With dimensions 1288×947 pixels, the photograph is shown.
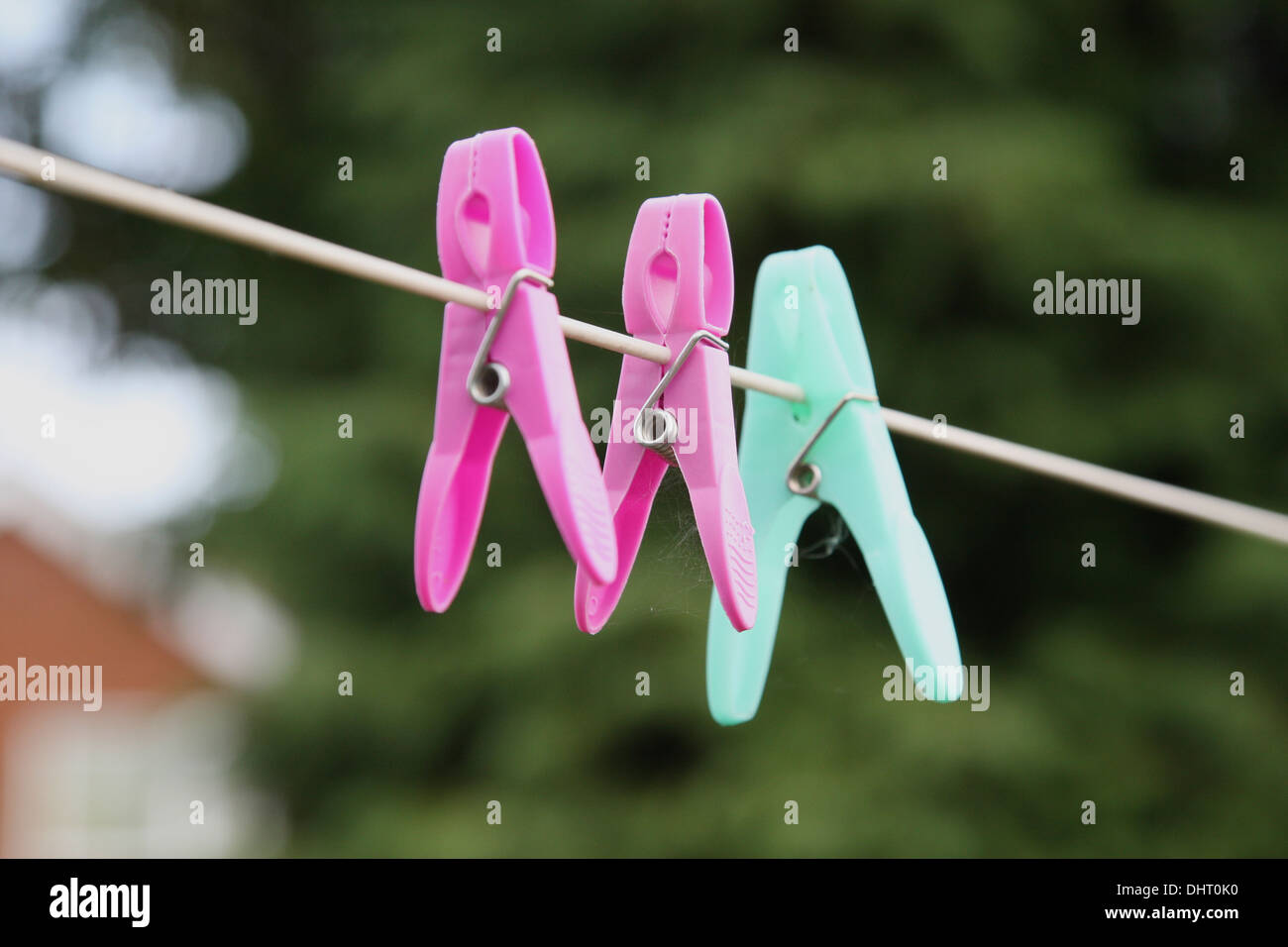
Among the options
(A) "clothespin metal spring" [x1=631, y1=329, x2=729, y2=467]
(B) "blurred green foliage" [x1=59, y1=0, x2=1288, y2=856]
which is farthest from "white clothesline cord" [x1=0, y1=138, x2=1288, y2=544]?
(B) "blurred green foliage" [x1=59, y1=0, x2=1288, y2=856]

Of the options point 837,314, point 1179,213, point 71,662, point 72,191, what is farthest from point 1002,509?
point 71,662

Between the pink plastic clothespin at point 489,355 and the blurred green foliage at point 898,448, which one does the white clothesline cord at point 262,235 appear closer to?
the pink plastic clothespin at point 489,355

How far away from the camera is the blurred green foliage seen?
6.35 ft

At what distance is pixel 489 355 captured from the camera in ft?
1.98

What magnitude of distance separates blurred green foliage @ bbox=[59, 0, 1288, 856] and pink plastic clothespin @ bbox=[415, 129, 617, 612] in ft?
4.17

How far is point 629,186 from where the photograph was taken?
206cm

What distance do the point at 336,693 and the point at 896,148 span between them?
1.24m

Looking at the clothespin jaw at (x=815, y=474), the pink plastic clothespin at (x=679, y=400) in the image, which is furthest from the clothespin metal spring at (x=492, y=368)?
the clothespin jaw at (x=815, y=474)

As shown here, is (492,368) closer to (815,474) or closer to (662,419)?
(662,419)

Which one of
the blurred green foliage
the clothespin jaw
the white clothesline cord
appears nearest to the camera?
the white clothesline cord

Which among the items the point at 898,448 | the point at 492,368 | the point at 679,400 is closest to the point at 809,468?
the point at 679,400

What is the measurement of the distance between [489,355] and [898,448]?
1.53 metres

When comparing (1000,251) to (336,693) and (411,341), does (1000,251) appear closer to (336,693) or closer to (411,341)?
(411,341)

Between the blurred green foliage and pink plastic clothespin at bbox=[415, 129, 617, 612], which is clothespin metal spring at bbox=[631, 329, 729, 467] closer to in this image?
pink plastic clothespin at bbox=[415, 129, 617, 612]
